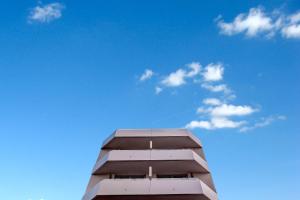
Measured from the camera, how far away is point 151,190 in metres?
18.3

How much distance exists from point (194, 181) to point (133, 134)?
730 centimetres

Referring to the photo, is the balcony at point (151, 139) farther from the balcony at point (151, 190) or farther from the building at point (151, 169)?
the balcony at point (151, 190)

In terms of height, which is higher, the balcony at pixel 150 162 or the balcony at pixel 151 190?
the balcony at pixel 150 162

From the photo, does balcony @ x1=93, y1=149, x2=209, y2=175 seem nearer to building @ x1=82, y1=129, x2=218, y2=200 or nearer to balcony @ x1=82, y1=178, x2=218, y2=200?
building @ x1=82, y1=129, x2=218, y2=200

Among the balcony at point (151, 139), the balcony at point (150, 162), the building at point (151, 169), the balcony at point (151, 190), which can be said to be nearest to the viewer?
the balcony at point (151, 190)

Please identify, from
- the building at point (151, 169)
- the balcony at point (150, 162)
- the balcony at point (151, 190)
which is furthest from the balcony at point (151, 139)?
the balcony at point (151, 190)

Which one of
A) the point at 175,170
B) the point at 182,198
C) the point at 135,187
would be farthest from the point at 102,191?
the point at 175,170

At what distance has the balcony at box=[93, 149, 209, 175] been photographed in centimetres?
2159

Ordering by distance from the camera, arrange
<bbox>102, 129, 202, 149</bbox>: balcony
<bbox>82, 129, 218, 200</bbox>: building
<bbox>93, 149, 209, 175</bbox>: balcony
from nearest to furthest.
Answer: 1. <bbox>82, 129, 218, 200</bbox>: building
2. <bbox>93, 149, 209, 175</bbox>: balcony
3. <bbox>102, 129, 202, 149</bbox>: balcony

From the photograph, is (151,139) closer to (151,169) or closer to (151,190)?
(151,169)

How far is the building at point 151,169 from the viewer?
18391mm

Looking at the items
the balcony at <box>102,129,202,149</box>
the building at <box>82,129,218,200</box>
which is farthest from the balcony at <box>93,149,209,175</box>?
the balcony at <box>102,129,202,149</box>

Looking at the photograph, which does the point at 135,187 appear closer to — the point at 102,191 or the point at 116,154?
the point at 102,191

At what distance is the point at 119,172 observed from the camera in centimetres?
2297
